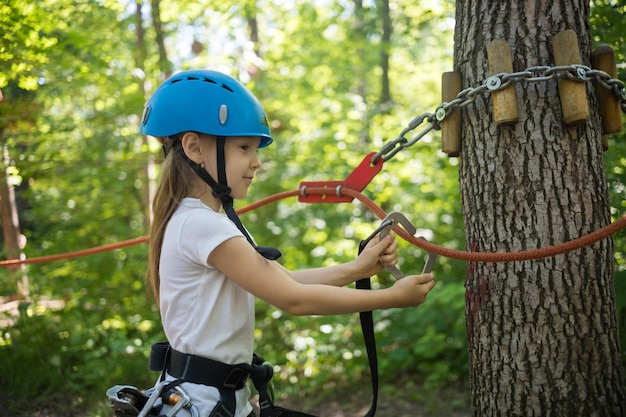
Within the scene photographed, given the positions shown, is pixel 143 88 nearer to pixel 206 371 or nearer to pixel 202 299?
pixel 202 299

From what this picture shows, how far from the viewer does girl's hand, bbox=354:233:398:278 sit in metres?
2.31

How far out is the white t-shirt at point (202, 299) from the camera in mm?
2088

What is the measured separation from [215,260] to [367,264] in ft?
2.09

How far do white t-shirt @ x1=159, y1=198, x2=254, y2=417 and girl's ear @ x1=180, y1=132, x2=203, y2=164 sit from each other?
9.4 inches

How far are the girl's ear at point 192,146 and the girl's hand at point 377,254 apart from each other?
0.78 m

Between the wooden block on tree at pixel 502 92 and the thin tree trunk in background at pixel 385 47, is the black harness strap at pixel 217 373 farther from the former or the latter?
the thin tree trunk in background at pixel 385 47

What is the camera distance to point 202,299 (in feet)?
7.02

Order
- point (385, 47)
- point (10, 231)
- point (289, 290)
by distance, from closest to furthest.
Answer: point (289, 290), point (10, 231), point (385, 47)

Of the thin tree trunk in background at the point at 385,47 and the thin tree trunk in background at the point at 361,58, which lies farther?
the thin tree trunk in background at the point at 385,47

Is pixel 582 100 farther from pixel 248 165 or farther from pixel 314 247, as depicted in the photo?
pixel 314 247

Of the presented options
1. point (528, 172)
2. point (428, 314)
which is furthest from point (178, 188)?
point (428, 314)

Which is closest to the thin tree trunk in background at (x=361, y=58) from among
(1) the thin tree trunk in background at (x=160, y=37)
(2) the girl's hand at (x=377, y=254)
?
(1) the thin tree trunk in background at (x=160, y=37)

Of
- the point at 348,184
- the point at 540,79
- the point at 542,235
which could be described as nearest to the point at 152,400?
the point at 348,184

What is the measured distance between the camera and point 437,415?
4594 mm
